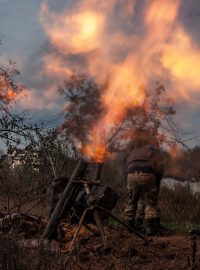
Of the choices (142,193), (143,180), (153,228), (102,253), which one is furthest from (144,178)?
(102,253)

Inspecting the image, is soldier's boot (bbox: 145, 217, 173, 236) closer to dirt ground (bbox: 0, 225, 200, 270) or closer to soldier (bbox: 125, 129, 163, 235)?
soldier (bbox: 125, 129, 163, 235)

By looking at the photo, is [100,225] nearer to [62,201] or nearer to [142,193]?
[62,201]

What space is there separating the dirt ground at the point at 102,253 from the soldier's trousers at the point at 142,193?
794 mm

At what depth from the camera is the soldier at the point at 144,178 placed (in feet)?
37.2

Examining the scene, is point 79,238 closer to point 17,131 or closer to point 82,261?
point 82,261

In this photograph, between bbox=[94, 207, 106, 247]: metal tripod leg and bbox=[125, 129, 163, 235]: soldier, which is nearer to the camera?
bbox=[94, 207, 106, 247]: metal tripod leg

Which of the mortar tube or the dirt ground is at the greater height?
the mortar tube

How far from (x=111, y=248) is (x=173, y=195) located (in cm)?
1100

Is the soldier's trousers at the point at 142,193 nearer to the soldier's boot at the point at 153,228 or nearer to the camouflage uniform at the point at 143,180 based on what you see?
the camouflage uniform at the point at 143,180

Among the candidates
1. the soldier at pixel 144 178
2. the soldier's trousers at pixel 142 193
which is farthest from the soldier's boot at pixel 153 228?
the soldier's trousers at pixel 142 193

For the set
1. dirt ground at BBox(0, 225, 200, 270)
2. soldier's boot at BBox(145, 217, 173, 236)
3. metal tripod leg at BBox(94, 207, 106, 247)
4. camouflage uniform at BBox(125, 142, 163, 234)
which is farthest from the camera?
camouflage uniform at BBox(125, 142, 163, 234)

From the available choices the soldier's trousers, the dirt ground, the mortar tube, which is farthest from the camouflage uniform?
the mortar tube

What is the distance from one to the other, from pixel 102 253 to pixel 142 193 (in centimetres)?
324

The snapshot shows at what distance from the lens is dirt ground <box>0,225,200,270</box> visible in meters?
6.41
